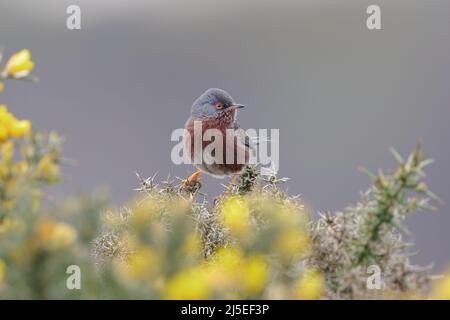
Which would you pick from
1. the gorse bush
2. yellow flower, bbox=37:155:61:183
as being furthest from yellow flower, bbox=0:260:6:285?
yellow flower, bbox=37:155:61:183

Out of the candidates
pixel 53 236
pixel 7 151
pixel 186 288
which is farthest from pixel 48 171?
pixel 186 288

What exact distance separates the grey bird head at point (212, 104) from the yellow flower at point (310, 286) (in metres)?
3.84

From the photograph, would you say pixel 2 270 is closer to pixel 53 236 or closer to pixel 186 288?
pixel 53 236

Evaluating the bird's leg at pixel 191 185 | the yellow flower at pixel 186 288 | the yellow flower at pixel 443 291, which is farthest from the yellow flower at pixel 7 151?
the bird's leg at pixel 191 185

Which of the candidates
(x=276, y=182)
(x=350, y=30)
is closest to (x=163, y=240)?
(x=276, y=182)

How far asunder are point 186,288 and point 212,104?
463cm

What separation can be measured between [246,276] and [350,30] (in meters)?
28.2

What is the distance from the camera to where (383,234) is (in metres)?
2.22

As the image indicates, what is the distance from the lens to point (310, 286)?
1.95m

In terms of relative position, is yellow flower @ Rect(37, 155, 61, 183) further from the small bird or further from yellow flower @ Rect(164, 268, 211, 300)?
the small bird

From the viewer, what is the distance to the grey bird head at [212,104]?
5984 mm

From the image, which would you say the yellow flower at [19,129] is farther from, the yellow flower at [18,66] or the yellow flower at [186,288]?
the yellow flower at [186,288]

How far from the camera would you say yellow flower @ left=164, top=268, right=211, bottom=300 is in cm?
147
